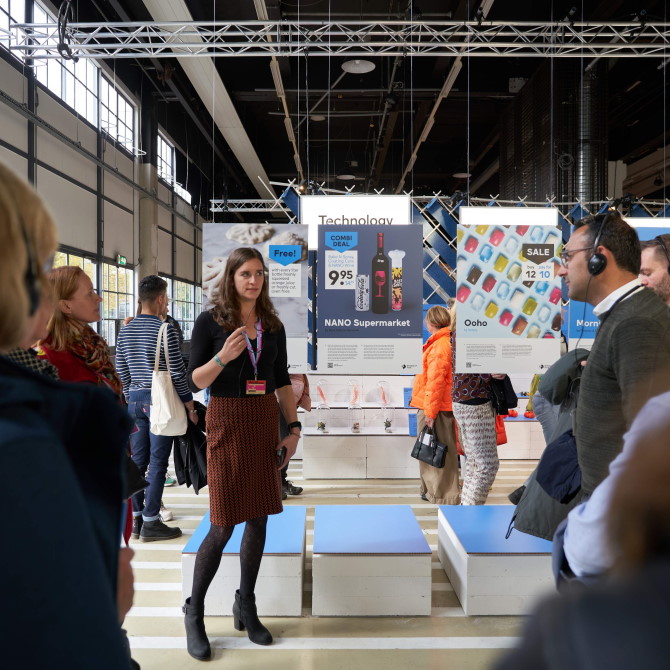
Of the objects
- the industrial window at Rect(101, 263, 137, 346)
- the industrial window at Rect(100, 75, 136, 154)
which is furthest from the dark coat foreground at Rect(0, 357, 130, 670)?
the industrial window at Rect(100, 75, 136, 154)

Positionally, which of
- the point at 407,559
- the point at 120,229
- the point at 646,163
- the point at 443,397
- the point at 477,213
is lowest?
the point at 407,559

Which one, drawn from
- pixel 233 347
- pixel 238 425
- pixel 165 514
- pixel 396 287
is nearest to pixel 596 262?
pixel 233 347

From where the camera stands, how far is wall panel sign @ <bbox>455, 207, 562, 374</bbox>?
13.2 ft

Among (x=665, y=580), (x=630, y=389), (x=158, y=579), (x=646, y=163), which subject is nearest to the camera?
(x=665, y=580)

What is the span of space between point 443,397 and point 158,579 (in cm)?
225

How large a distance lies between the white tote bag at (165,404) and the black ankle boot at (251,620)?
1.37 m

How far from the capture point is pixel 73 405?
65 cm

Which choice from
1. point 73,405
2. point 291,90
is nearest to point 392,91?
point 291,90

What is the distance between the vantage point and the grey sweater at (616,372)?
1.45 m

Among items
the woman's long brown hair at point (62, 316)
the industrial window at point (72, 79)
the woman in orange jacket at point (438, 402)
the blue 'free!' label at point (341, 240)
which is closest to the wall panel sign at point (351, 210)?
the blue 'free!' label at point (341, 240)

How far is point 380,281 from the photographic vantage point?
399 cm

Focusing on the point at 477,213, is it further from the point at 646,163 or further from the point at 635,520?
the point at 646,163

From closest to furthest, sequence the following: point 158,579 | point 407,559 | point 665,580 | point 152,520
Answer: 1. point 665,580
2. point 407,559
3. point 158,579
4. point 152,520

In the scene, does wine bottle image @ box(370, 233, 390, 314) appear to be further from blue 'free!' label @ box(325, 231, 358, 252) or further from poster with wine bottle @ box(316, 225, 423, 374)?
blue 'free!' label @ box(325, 231, 358, 252)
